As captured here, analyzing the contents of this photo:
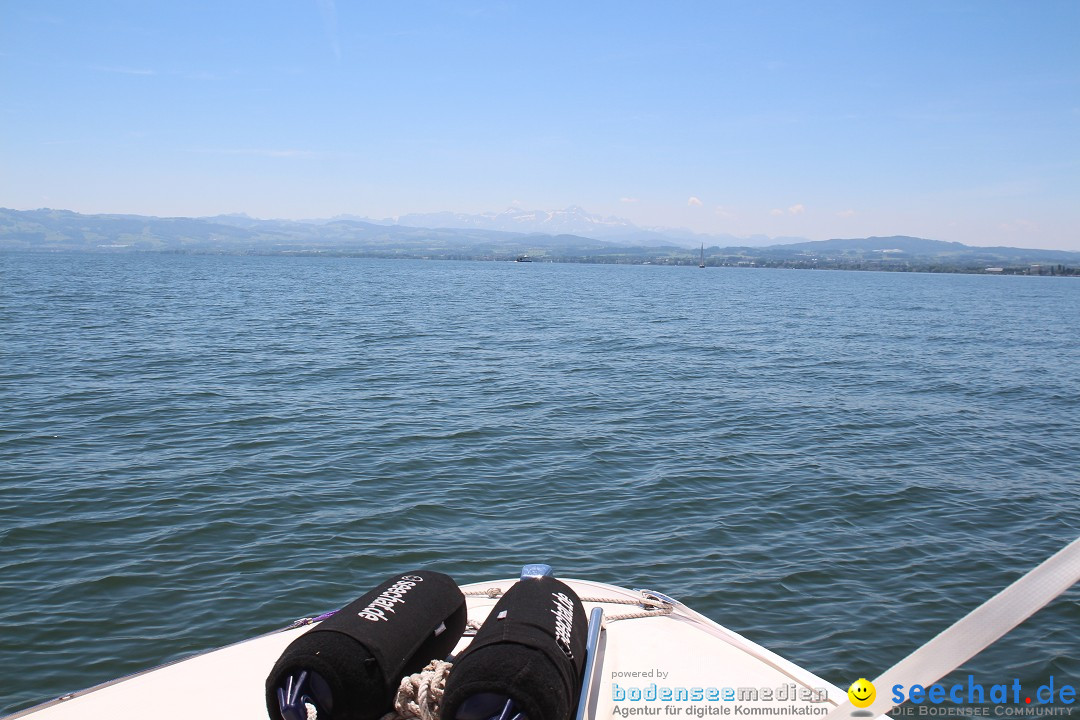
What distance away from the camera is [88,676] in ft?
25.3

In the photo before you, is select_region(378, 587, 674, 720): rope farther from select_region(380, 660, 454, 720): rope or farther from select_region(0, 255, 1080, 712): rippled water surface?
select_region(0, 255, 1080, 712): rippled water surface

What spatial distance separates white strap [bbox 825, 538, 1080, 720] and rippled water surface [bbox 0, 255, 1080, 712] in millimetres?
6267

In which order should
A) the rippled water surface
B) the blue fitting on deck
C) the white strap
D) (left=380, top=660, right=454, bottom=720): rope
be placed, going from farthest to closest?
the rippled water surface < the blue fitting on deck < (left=380, top=660, right=454, bottom=720): rope < the white strap

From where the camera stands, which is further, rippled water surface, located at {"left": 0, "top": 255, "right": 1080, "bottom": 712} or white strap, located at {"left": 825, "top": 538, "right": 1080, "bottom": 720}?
rippled water surface, located at {"left": 0, "top": 255, "right": 1080, "bottom": 712}

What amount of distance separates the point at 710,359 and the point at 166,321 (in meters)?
29.0

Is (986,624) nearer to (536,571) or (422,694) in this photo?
(422,694)

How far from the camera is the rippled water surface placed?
9188mm

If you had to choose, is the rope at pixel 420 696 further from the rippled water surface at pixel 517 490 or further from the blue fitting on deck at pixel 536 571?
the rippled water surface at pixel 517 490

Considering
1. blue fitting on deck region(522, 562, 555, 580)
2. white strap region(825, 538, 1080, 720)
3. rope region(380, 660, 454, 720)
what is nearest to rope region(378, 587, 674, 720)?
rope region(380, 660, 454, 720)

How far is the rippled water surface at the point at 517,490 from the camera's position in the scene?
9.19m

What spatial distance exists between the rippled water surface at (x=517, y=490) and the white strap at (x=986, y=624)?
247 inches

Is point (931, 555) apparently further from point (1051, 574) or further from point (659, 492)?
point (1051, 574)

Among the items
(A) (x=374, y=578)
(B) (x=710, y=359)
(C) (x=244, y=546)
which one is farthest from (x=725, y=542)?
(B) (x=710, y=359)

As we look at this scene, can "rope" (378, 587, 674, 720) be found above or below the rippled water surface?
above
